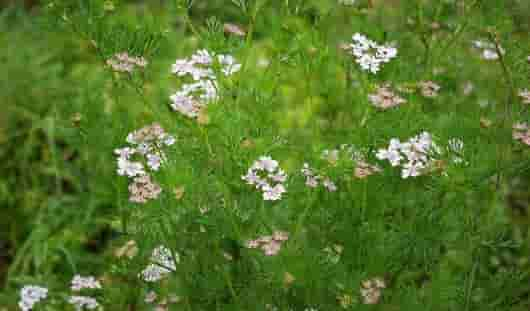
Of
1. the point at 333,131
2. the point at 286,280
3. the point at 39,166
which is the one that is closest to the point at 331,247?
the point at 286,280

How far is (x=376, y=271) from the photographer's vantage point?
183 centimetres

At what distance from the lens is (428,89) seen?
6.26 ft

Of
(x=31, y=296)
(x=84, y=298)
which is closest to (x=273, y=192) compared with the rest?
(x=84, y=298)

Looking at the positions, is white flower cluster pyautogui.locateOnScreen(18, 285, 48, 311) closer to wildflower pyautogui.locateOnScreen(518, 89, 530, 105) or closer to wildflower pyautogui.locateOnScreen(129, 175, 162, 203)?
wildflower pyautogui.locateOnScreen(129, 175, 162, 203)

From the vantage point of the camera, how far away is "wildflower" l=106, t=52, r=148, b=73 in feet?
5.57

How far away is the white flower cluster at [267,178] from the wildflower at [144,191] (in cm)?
21

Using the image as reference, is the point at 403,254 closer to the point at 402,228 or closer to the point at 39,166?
the point at 402,228

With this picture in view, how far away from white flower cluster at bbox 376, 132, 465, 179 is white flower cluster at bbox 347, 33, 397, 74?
0.70 ft

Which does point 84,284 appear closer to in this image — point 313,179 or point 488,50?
point 313,179

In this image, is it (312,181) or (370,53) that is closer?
(312,181)

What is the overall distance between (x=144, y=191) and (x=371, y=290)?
601 millimetres

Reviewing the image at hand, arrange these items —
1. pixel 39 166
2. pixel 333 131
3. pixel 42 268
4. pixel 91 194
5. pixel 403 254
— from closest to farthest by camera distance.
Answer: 1. pixel 403 254
2. pixel 333 131
3. pixel 42 268
4. pixel 91 194
5. pixel 39 166

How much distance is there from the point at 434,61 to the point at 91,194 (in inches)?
65.0

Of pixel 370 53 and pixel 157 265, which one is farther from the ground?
pixel 370 53
